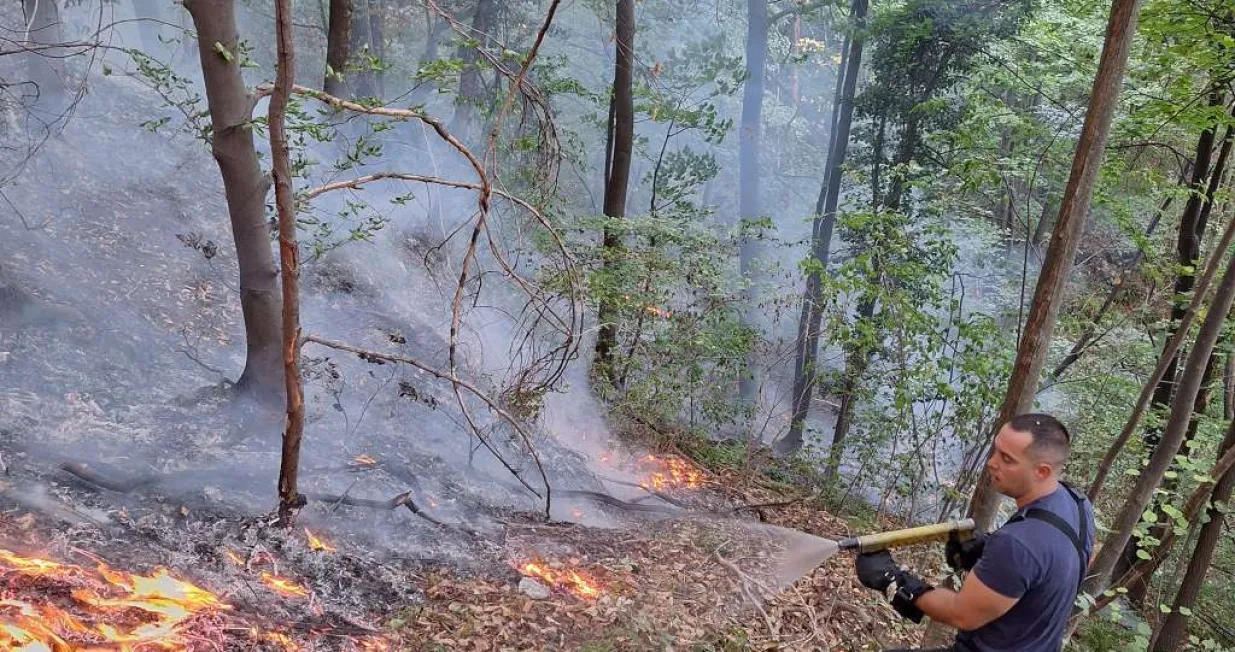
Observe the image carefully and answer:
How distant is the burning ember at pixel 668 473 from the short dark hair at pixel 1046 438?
6.66m

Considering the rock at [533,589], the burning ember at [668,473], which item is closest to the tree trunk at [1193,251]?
the burning ember at [668,473]

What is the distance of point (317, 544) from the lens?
5.01 meters

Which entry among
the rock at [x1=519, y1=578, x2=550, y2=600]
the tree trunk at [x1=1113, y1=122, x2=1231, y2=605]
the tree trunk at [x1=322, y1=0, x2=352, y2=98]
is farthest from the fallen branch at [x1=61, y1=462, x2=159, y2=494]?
the tree trunk at [x1=1113, y1=122, x2=1231, y2=605]

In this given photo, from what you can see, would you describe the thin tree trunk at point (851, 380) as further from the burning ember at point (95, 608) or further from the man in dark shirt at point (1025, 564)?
the burning ember at point (95, 608)

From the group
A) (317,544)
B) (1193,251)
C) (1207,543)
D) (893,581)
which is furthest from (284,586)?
(1193,251)

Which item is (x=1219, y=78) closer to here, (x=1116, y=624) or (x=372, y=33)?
(x=1116, y=624)

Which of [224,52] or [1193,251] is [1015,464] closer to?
[224,52]

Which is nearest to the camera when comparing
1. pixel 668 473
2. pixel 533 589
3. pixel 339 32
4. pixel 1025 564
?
pixel 1025 564

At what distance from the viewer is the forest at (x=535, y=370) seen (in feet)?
14.5

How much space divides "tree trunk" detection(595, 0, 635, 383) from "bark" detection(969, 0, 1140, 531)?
20.2 feet

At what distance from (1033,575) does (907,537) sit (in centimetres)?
58

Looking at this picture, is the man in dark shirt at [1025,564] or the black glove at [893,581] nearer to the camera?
the man in dark shirt at [1025,564]

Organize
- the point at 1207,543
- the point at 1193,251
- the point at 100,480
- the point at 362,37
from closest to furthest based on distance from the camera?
the point at 100,480 < the point at 1207,543 < the point at 1193,251 < the point at 362,37

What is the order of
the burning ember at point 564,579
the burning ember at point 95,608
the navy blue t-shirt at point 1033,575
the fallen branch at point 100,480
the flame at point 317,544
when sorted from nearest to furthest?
the navy blue t-shirt at point 1033,575 < the burning ember at point 95,608 < the fallen branch at point 100,480 < the flame at point 317,544 < the burning ember at point 564,579
